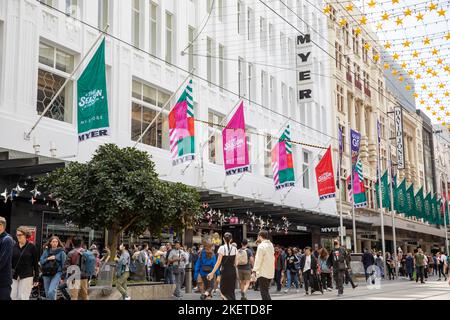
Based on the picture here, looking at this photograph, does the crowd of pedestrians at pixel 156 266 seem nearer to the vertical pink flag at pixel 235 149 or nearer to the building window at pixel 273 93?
the vertical pink flag at pixel 235 149

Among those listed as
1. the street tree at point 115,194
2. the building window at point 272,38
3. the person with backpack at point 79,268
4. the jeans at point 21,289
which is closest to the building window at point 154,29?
the street tree at point 115,194

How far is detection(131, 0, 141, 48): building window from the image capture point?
972 inches

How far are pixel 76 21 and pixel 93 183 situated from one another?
25.7ft

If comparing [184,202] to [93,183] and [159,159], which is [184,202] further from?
[159,159]

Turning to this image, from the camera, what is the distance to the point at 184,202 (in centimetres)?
1770

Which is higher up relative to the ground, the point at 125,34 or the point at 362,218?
the point at 125,34

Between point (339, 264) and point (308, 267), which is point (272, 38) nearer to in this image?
point (308, 267)

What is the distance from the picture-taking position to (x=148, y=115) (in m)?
24.9

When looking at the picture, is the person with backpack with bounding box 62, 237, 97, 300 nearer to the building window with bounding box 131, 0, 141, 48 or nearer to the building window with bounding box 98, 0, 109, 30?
the building window with bounding box 98, 0, 109, 30

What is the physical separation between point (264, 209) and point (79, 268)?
15664 mm

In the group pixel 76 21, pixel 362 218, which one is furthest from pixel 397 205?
pixel 76 21

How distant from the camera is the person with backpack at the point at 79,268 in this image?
47.0 feet

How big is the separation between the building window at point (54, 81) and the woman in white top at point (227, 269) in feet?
31.8

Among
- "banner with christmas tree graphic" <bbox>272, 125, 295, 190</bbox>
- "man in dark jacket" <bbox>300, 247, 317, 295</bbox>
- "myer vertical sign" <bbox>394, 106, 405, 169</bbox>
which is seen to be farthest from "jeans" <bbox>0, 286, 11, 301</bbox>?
"myer vertical sign" <bbox>394, 106, 405, 169</bbox>
